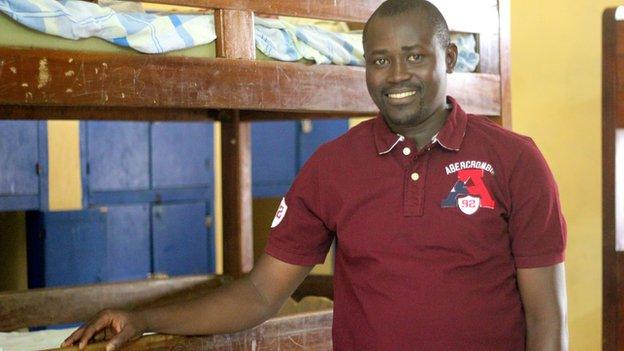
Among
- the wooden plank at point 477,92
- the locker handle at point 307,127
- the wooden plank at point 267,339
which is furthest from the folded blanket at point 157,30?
the locker handle at point 307,127

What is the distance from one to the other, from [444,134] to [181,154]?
3.46m

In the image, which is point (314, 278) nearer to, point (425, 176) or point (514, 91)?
point (514, 91)

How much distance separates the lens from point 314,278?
12.3ft

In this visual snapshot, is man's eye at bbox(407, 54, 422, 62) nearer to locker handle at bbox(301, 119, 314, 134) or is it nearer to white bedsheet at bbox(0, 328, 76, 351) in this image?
white bedsheet at bbox(0, 328, 76, 351)

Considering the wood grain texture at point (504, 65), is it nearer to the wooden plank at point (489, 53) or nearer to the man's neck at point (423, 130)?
the wooden plank at point (489, 53)

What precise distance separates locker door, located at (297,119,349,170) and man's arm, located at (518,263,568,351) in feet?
12.5

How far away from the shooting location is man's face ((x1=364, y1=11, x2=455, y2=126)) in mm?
1698

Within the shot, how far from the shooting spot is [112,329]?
1.82 metres

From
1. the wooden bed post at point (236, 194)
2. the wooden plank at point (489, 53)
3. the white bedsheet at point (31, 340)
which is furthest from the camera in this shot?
the wooden bed post at point (236, 194)

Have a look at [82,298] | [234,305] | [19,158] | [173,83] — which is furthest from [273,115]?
[234,305]

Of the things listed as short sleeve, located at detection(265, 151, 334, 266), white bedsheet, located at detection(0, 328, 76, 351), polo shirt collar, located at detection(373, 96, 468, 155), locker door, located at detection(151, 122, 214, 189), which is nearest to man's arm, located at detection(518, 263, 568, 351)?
polo shirt collar, located at detection(373, 96, 468, 155)

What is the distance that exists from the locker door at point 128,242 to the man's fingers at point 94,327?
2.91 meters

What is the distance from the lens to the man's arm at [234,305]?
6.15 ft

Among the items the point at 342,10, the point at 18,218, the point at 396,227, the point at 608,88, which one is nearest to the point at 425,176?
the point at 396,227
